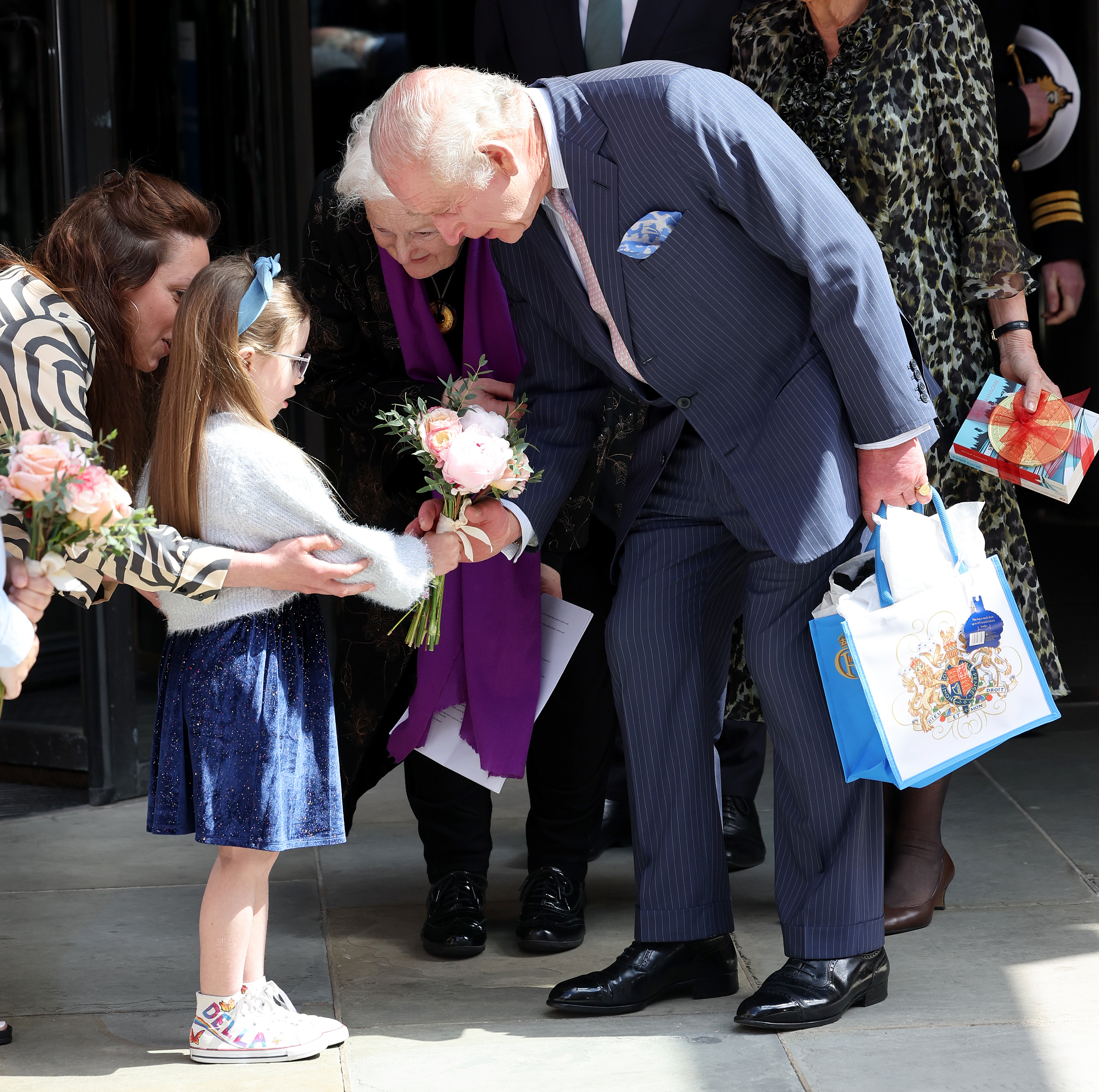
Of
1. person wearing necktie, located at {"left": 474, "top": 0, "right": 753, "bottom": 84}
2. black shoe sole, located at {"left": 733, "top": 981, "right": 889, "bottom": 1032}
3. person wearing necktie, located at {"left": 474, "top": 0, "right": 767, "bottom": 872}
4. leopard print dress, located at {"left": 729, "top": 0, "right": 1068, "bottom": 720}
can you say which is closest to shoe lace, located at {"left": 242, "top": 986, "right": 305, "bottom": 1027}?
black shoe sole, located at {"left": 733, "top": 981, "right": 889, "bottom": 1032}

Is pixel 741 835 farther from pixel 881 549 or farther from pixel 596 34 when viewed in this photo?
pixel 596 34

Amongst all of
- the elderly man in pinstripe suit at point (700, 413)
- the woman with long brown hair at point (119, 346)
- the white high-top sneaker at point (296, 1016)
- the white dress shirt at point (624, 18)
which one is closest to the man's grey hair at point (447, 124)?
the elderly man in pinstripe suit at point (700, 413)

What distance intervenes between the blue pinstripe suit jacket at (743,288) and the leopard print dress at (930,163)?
1.52ft

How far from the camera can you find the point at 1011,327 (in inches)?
121

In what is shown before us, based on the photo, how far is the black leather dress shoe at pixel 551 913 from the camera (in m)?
3.02

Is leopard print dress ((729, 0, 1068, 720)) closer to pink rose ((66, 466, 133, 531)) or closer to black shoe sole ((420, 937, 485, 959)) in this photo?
black shoe sole ((420, 937, 485, 959))

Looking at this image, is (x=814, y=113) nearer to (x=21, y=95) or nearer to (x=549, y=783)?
(x=549, y=783)

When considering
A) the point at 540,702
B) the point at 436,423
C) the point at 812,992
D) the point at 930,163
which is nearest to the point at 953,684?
the point at 812,992

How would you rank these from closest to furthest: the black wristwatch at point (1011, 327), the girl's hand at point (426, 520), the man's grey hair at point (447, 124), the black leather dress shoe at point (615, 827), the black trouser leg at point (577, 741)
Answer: the man's grey hair at point (447, 124), the girl's hand at point (426, 520), the black wristwatch at point (1011, 327), the black trouser leg at point (577, 741), the black leather dress shoe at point (615, 827)

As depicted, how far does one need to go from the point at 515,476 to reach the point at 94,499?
0.76 metres

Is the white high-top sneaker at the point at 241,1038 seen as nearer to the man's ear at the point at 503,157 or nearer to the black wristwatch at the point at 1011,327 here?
the man's ear at the point at 503,157

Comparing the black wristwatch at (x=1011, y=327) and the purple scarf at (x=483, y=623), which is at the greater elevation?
the black wristwatch at (x=1011, y=327)

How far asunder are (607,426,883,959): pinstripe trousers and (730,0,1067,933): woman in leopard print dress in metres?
0.43

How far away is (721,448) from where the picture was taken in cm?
264
